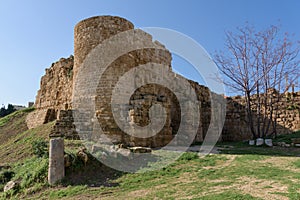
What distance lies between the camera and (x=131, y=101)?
37.3ft

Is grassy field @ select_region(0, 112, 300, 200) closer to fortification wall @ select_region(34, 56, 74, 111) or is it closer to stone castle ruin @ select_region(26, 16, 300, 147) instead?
stone castle ruin @ select_region(26, 16, 300, 147)

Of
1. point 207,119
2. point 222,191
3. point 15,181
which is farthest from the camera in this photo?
point 207,119

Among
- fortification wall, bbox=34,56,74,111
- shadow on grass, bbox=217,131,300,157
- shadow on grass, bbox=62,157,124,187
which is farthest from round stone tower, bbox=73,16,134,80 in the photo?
shadow on grass, bbox=217,131,300,157

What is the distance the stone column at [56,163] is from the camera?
6.84 m

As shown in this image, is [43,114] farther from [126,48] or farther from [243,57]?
[243,57]

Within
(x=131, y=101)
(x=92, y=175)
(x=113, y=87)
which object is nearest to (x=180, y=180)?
(x=92, y=175)

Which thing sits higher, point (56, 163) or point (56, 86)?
point (56, 86)

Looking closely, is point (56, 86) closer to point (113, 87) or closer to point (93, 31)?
point (93, 31)

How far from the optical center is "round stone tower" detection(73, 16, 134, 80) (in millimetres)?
12055

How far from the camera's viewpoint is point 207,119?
648 inches

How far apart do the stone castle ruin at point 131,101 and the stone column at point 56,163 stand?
3.32 metres

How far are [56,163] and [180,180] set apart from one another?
3.31 meters

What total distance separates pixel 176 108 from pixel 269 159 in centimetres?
726

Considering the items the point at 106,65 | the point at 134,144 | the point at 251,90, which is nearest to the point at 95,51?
the point at 106,65
